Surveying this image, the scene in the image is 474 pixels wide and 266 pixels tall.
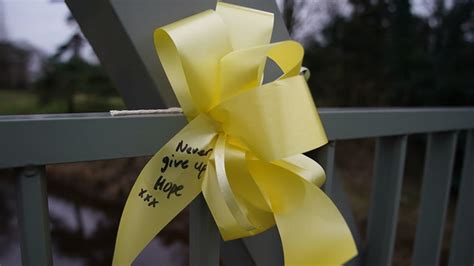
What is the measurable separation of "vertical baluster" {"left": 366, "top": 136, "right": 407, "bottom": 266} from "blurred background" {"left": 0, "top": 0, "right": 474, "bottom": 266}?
63.0 inches

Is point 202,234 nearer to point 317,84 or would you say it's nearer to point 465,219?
point 465,219

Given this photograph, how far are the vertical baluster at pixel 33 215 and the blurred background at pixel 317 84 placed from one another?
1.78 metres

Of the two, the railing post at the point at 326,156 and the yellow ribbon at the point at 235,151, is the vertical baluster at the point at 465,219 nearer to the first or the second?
the railing post at the point at 326,156

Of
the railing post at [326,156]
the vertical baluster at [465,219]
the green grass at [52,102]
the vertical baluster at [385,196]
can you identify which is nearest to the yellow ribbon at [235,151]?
the railing post at [326,156]

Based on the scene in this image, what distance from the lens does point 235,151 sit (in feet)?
1.01

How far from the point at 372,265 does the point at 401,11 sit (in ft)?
13.0

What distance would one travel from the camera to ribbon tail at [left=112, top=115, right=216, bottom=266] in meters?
0.30

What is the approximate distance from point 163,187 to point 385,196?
0.49m

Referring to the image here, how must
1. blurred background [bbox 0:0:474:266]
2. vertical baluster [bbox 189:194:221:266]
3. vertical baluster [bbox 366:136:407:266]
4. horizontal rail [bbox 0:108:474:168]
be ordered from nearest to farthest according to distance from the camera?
horizontal rail [bbox 0:108:474:168], vertical baluster [bbox 189:194:221:266], vertical baluster [bbox 366:136:407:266], blurred background [bbox 0:0:474:266]

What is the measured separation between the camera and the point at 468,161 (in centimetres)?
78

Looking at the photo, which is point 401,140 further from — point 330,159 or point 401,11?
point 401,11

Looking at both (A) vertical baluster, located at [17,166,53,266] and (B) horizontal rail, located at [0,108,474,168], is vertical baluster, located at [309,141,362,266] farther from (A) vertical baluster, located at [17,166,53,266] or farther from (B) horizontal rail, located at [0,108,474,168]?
(A) vertical baluster, located at [17,166,53,266]

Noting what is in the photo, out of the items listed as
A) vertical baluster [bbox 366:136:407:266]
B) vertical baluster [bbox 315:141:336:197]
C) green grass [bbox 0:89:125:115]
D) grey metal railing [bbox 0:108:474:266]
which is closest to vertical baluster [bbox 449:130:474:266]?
grey metal railing [bbox 0:108:474:266]

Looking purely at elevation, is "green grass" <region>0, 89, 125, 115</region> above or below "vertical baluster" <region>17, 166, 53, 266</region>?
below
